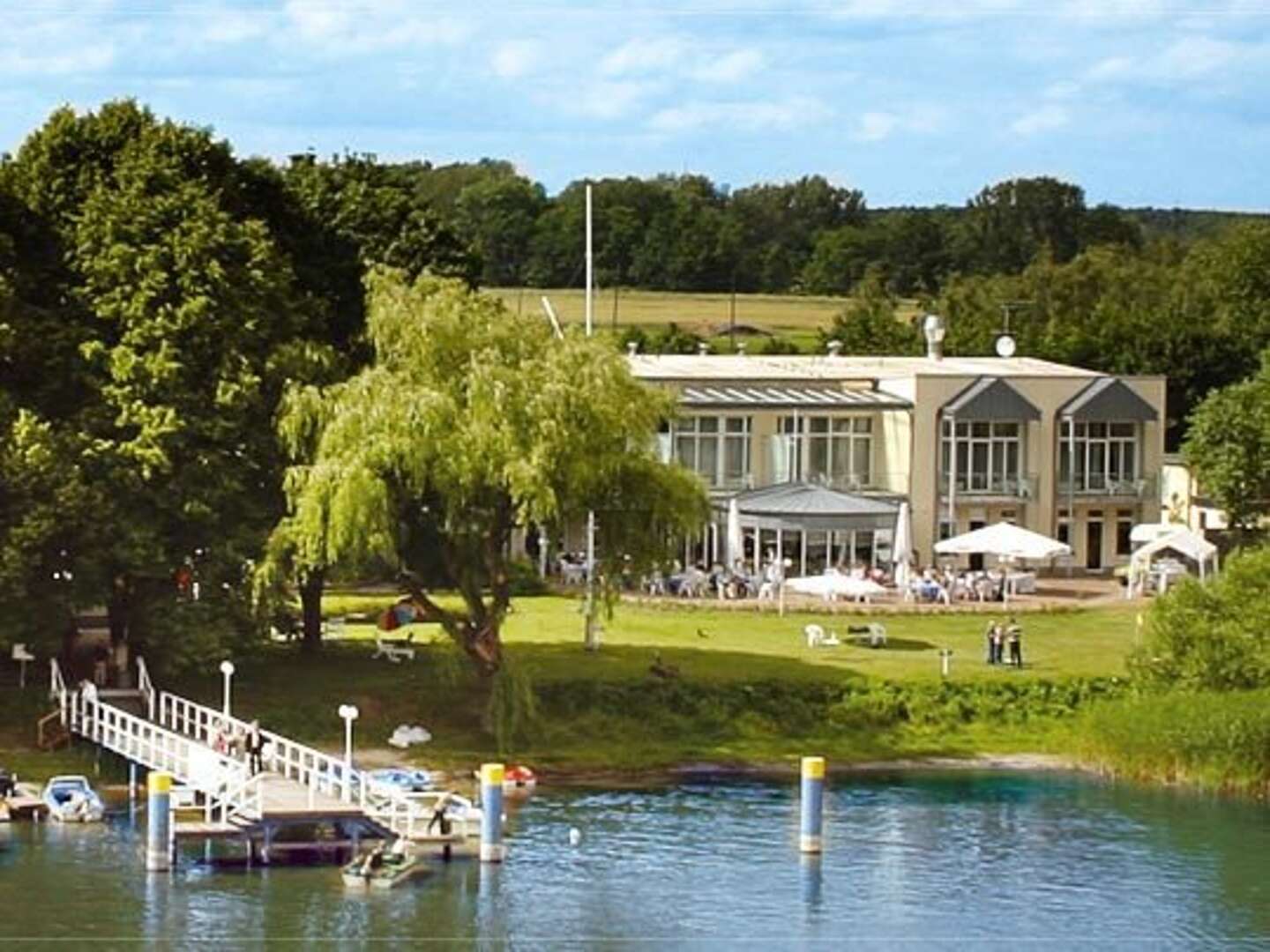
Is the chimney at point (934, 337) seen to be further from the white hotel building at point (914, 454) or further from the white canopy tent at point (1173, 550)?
the white canopy tent at point (1173, 550)

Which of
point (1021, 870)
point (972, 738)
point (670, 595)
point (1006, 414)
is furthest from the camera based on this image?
point (1006, 414)

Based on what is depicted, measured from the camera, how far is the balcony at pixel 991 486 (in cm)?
8438

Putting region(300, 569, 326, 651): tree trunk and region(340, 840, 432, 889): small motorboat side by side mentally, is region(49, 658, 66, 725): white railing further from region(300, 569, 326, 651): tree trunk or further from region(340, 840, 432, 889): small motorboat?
region(340, 840, 432, 889): small motorboat

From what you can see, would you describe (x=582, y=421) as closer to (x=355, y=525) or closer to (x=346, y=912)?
(x=355, y=525)

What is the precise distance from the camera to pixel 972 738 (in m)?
61.2

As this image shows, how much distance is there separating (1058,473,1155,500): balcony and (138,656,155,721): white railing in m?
34.8

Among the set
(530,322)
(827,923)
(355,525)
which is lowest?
(827,923)

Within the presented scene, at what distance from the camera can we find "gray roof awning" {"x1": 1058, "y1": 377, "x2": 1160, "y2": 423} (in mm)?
85500

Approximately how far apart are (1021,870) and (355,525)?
1457cm

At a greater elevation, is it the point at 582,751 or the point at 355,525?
the point at 355,525

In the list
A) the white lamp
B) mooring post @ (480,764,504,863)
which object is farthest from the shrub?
the white lamp

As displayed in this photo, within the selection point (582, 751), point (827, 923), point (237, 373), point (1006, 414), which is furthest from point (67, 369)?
point (1006, 414)

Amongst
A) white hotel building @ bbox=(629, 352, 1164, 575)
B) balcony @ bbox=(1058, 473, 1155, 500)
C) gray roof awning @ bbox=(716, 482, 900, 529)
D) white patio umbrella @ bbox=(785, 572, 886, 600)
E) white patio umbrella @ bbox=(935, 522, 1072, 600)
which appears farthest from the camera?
balcony @ bbox=(1058, 473, 1155, 500)

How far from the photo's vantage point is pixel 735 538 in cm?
8075
